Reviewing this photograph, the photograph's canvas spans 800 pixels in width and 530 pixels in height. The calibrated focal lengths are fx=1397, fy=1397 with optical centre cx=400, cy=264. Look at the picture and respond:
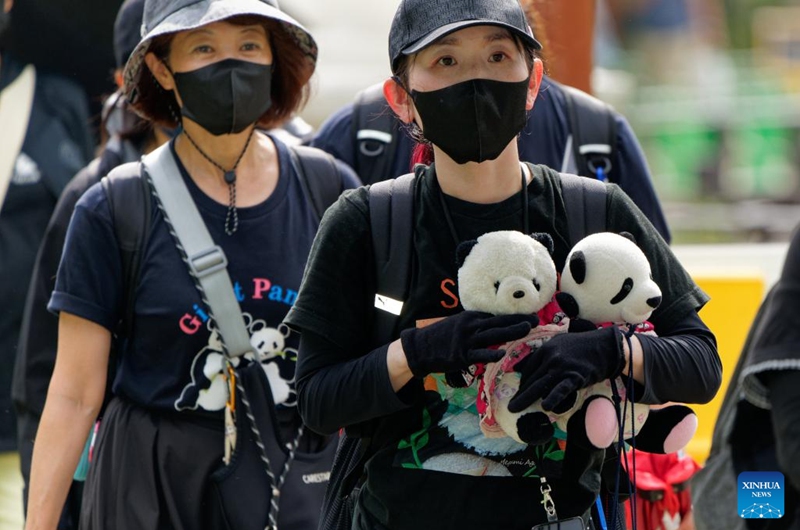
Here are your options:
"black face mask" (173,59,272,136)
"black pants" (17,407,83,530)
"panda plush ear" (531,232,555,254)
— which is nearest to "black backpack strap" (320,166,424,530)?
"panda plush ear" (531,232,555,254)

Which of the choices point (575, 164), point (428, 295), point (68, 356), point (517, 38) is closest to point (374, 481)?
point (428, 295)

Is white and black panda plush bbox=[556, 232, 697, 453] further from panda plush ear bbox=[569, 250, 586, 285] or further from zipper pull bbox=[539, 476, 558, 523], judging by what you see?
zipper pull bbox=[539, 476, 558, 523]

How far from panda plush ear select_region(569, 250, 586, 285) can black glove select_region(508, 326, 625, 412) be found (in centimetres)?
11

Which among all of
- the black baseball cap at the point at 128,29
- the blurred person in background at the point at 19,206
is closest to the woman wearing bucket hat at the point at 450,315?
the black baseball cap at the point at 128,29

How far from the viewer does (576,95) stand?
432cm

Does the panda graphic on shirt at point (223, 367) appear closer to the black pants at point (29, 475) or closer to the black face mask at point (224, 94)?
the black face mask at point (224, 94)

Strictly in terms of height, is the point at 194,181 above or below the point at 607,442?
above

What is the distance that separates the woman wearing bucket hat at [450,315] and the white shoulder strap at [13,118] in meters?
3.77

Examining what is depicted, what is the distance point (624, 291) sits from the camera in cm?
260

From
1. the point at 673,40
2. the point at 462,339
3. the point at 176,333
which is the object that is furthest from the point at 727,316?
the point at 673,40

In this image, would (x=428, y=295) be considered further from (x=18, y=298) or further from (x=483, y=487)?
(x=18, y=298)

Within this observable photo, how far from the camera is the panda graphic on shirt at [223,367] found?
12.2 feet

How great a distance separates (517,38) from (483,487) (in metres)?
0.89

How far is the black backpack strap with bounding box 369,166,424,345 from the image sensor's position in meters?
2.77
